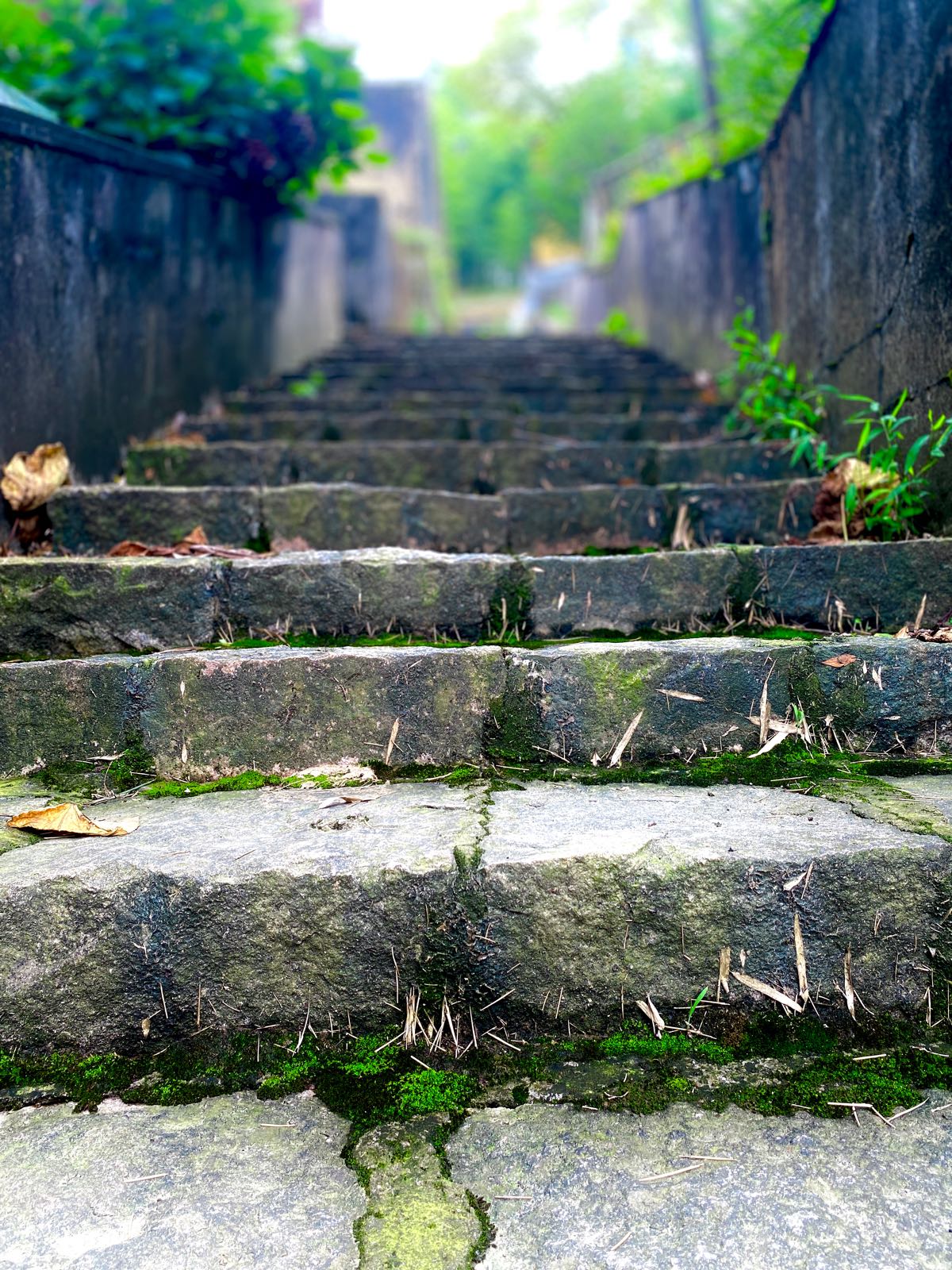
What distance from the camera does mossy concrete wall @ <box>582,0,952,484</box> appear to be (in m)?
2.47

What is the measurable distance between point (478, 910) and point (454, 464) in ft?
7.81

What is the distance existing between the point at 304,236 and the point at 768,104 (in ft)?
10.8

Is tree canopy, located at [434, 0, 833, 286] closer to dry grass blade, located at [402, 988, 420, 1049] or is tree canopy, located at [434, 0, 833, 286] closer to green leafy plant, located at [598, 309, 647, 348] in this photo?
green leafy plant, located at [598, 309, 647, 348]

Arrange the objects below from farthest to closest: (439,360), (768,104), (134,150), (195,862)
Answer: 1. (439,360)
2. (768,104)
3. (134,150)
4. (195,862)

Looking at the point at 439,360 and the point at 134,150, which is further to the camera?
the point at 439,360

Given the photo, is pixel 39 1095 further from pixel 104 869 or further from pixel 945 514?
pixel 945 514

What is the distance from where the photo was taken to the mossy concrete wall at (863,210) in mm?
2469

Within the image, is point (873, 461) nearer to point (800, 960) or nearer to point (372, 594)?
point (372, 594)

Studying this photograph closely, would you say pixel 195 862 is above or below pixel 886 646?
below

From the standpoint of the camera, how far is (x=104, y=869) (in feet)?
4.77

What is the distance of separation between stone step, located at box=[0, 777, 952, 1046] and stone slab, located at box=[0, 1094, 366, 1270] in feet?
0.51

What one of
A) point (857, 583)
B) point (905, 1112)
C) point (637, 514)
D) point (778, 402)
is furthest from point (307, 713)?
point (778, 402)

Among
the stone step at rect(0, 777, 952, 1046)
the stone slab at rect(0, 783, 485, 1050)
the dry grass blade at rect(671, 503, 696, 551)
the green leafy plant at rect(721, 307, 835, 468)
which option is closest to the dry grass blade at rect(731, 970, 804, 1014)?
the stone step at rect(0, 777, 952, 1046)

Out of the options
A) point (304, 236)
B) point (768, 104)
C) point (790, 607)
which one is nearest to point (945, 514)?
point (790, 607)
